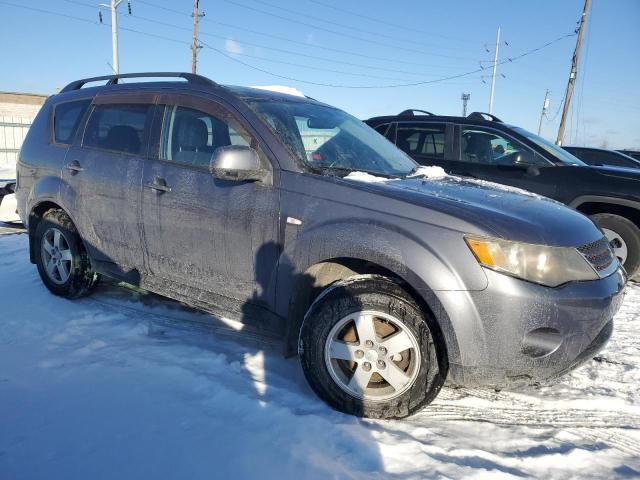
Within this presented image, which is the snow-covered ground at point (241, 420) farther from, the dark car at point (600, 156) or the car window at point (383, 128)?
the dark car at point (600, 156)

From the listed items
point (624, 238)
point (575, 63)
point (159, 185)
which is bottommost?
point (624, 238)

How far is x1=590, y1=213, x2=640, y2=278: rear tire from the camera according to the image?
5.12 meters

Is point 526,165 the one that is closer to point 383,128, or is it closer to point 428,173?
point 383,128

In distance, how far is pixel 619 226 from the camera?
5211 mm

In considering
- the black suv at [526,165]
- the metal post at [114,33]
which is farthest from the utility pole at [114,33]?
the black suv at [526,165]

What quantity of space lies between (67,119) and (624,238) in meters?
5.85

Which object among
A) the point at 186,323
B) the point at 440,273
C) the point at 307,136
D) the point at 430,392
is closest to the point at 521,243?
the point at 440,273

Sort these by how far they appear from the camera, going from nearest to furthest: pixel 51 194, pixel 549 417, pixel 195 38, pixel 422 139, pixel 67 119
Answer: pixel 549 417, pixel 51 194, pixel 67 119, pixel 422 139, pixel 195 38

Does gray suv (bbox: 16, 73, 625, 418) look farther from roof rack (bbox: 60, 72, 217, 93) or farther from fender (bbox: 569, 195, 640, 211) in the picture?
fender (bbox: 569, 195, 640, 211)

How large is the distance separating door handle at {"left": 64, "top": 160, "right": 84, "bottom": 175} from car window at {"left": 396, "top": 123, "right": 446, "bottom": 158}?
4.02 m

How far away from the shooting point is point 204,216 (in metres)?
2.98

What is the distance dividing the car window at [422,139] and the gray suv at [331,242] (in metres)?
2.48

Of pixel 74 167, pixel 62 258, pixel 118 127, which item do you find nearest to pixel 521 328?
pixel 118 127

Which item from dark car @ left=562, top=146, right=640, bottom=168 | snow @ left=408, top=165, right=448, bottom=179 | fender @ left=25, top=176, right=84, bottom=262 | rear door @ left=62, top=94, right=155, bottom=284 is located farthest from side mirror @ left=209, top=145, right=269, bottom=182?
dark car @ left=562, top=146, right=640, bottom=168
